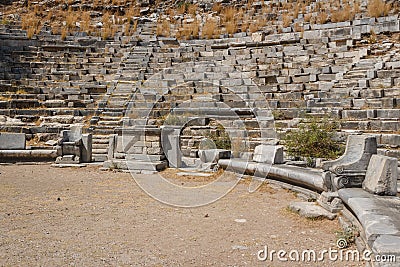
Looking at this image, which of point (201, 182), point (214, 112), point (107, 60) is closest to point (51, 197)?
point (201, 182)

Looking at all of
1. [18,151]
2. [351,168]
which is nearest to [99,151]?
[18,151]

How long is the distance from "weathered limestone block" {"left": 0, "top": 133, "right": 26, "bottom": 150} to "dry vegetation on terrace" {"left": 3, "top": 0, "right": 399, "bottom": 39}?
8330 millimetres

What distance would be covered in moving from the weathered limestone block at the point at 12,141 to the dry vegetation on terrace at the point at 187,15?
833cm

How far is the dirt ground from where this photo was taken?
408 centimetres

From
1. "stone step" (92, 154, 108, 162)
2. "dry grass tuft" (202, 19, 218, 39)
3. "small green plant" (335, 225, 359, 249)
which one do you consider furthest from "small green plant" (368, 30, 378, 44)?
"small green plant" (335, 225, 359, 249)

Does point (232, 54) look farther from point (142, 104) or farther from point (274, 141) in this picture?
point (274, 141)

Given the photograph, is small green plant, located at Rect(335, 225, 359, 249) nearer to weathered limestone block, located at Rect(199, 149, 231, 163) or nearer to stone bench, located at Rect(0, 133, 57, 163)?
weathered limestone block, located at Rect(199, 149, 231, 163)

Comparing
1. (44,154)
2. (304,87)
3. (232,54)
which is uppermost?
(232,54)

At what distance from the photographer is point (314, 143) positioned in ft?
31.2

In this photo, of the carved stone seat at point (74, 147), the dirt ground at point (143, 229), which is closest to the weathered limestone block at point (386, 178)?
the dirt ground at point (143, 229)

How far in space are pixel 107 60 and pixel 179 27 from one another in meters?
4.72

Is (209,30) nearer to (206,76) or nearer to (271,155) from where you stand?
(206,76)

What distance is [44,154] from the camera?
11945 millimetres

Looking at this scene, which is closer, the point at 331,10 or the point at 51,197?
the point at 51,197
